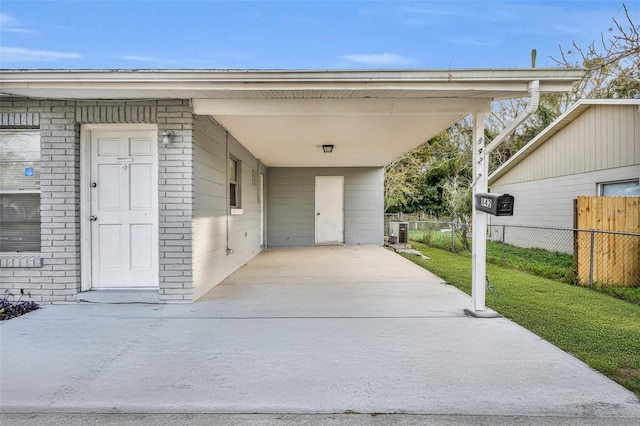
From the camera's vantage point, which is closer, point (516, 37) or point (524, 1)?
point (524, 1)

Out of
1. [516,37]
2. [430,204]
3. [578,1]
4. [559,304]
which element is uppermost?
[516,37]

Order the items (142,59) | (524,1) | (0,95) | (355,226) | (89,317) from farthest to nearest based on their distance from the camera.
Result: 1. (142,59)
2. (355,226)
3. (524,1)
4. (0,95)
5. (89,317)

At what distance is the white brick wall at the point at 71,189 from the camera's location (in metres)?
4.57

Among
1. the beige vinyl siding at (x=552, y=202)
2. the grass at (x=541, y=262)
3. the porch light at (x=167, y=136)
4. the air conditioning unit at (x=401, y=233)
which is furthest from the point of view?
the air conditioning unit at (x=401, y=233)

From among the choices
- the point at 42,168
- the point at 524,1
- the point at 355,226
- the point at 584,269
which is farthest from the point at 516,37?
the point at 42,168

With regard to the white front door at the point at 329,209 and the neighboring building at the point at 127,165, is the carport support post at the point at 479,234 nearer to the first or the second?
the neighboring building at the point at 127,165

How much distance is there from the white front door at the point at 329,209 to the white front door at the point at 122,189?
7474 mm

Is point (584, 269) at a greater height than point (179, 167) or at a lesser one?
lesser

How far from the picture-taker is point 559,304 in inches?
190

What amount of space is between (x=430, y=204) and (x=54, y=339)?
2191 cm

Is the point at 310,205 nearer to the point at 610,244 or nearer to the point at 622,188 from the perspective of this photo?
the point at 610,244

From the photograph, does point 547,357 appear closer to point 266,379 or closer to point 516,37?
point 266,379

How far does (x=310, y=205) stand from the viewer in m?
11.8

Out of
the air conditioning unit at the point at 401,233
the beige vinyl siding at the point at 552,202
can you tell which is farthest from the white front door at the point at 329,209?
the beige vinyl siding at the point at 552,202
